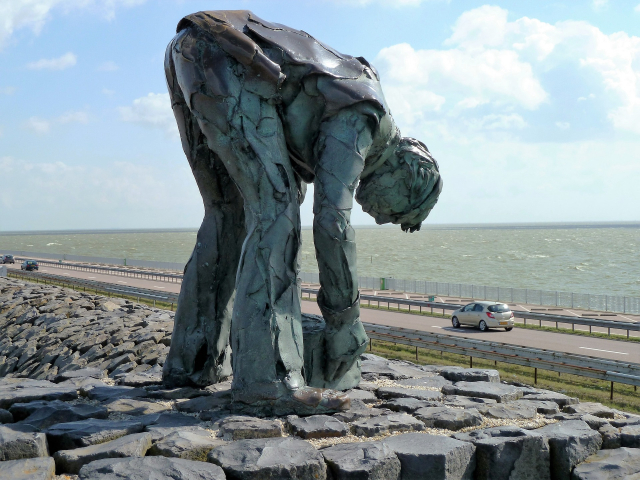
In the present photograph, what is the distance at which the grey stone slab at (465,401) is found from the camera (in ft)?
16.5

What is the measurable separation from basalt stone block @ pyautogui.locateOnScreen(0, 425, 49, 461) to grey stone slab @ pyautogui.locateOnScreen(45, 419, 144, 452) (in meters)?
0.08

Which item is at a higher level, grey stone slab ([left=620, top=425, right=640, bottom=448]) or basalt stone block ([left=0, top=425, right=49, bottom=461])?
basalt stone block ([left=0, top=425, right=49, bottom=461])

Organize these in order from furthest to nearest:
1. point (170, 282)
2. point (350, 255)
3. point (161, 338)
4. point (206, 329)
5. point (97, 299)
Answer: point (170, 282) → point (97, 299) → point (161, 338) → point (206, 329) → point (350, 255)

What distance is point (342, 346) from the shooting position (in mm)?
4980

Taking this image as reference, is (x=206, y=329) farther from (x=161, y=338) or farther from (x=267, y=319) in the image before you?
(x=161, y=338)

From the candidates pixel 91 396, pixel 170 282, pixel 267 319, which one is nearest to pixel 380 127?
pixel 267 319

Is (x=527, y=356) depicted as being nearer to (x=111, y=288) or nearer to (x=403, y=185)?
(x=403, y=185)

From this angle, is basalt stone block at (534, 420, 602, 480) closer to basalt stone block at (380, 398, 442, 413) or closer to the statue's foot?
basalt stone block at (380, 398, 442, 413)

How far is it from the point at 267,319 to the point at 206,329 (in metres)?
1.19

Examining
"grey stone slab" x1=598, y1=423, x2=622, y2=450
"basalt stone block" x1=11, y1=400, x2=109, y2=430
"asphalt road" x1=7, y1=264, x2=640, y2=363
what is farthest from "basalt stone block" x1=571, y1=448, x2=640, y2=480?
"asphalt road" x1=7, y1=264, x2=640, y2=363

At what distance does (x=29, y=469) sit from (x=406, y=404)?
2609mm

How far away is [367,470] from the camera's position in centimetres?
333

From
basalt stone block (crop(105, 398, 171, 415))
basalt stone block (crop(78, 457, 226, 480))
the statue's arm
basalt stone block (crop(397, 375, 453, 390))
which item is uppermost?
the statue's arm

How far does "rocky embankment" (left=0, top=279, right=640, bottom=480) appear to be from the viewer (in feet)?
10.9
